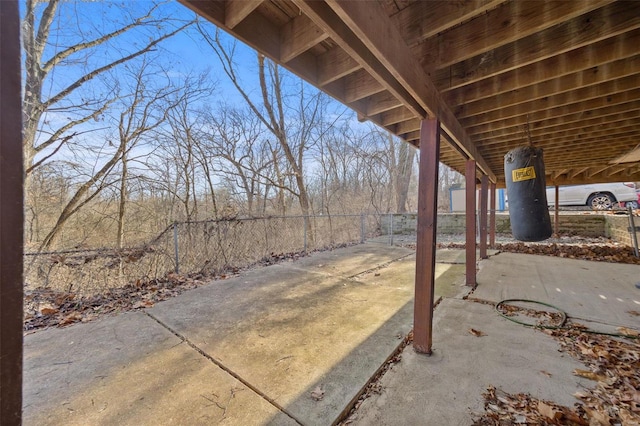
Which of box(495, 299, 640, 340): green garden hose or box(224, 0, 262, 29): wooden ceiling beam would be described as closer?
box(224, 0, 262, 29): wooden ceiling beam

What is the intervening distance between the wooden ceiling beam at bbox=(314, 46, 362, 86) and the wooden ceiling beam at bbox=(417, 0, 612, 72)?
56cm

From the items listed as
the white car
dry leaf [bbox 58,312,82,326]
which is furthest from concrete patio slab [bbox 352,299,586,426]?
the white car

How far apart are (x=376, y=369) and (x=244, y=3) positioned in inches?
91.7

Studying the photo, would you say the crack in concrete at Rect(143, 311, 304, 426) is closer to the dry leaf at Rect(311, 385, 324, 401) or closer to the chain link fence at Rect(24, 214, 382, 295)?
the dry leaf at Rect(311, 385, 324, 401)

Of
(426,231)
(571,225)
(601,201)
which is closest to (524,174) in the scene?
(426,231)

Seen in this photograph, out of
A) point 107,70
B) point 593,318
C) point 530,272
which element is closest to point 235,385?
point 593,318

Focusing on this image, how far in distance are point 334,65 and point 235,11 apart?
32.3 inches

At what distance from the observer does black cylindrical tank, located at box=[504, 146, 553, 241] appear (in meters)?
2.69

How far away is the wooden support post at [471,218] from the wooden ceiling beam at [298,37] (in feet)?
9.86

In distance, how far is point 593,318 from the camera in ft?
8.34

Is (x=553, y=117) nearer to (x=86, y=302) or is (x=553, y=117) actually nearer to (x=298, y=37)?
(x=298, y=37)

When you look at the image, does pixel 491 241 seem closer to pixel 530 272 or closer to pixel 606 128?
pixel 530 272

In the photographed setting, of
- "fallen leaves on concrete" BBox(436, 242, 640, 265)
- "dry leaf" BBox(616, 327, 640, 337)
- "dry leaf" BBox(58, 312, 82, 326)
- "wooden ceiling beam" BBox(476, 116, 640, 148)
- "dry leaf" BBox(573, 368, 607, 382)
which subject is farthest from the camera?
"fallen leaves on concrete" BBox(436, 242, 640, 265)

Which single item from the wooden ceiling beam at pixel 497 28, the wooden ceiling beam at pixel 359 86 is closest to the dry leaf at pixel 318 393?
the wooden ceiling beam at pixel 359 86
